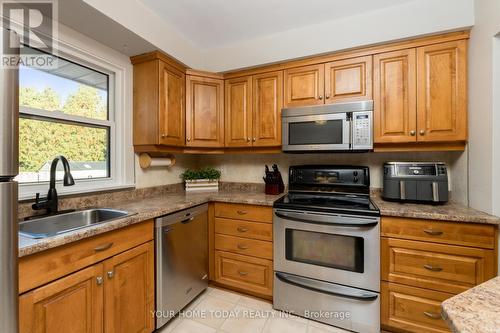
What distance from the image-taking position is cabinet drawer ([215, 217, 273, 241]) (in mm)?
1917

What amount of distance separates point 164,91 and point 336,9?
5.42 ft

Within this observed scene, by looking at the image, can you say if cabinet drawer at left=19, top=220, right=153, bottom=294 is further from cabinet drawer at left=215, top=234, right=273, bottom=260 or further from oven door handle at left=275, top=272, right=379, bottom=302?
oven door handle at left=275, top=272, right=379, bottom=302

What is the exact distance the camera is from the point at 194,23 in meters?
2.00

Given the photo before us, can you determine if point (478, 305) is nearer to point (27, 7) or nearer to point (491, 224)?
point (491, 224)

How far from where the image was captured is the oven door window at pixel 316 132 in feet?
6.29

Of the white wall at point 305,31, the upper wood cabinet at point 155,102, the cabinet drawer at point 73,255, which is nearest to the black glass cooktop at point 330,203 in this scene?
the cabinet drawer at point 73,255

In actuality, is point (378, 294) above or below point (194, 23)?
below

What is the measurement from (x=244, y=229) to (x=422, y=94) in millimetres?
1853

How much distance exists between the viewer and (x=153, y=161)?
A: 7.11 feet

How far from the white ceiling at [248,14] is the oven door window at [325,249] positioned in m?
1.85

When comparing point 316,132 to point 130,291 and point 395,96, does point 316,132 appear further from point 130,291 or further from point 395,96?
point 130,291

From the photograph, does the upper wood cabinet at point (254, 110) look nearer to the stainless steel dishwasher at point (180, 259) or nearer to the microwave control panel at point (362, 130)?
the microwave control panel at point (362, 130)

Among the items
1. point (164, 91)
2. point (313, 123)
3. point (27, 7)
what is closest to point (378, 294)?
point (313, 123)

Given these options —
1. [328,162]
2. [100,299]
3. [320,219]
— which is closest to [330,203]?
[320,219]
